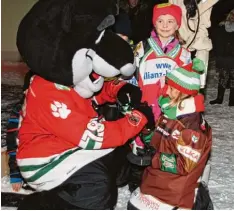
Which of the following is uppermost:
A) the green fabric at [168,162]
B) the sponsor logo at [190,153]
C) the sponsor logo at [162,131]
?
the sponsor logo at [162,131]

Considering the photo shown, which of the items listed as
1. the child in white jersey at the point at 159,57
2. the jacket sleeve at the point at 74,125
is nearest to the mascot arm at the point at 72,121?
the jacket sleeve at the point at 74,125

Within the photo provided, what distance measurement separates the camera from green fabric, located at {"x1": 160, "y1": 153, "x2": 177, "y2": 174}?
6.13ft

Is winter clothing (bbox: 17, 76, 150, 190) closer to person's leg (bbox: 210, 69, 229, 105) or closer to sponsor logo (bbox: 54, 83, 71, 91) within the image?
sponsor logo (bbox: 54, 83, 71, 91)

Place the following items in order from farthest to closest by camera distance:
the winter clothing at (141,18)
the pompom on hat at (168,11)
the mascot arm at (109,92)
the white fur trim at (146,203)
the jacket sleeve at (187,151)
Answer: the winter clothing at (141,18) < the pompom on hat at (168,11) < the mascot arm at (109,92) < the white fur trim at (146,203) < the jacket sleeve at (187,151)

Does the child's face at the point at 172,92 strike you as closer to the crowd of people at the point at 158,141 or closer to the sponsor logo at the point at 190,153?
the crowd of people at the point at 158,141

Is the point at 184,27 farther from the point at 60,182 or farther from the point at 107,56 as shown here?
the point at 60,182

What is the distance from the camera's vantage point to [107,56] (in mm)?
1782

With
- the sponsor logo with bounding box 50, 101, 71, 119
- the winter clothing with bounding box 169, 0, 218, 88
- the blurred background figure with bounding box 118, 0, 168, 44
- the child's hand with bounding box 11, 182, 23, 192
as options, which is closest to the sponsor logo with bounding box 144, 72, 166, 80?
the winter clothing with bounding box 169, 0, 218, 88

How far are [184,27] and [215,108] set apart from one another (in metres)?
1.98

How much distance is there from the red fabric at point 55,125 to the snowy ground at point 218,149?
2.03 ft

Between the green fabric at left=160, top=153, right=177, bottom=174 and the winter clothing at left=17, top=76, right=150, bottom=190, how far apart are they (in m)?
0.18

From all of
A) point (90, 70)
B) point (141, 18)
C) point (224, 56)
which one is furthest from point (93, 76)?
point (224, 56)

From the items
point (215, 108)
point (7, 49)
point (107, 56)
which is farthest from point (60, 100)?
point (7, 49)

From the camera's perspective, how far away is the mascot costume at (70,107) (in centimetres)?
171
